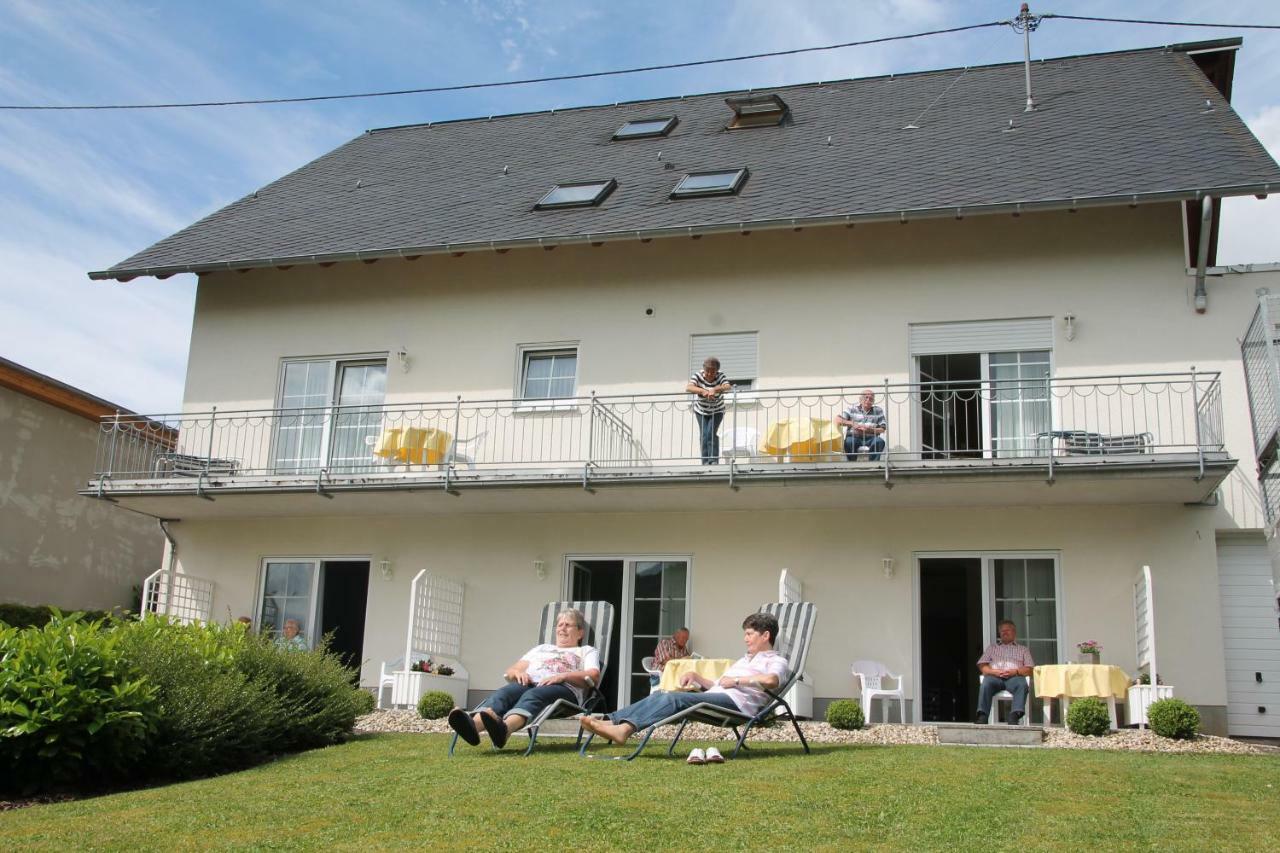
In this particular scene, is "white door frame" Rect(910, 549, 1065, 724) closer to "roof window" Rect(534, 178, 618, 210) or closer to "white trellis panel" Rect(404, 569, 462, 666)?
"white trellis panel" Rect(404, 569, 462, 666)

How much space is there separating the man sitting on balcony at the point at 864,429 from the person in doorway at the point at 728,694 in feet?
11.8

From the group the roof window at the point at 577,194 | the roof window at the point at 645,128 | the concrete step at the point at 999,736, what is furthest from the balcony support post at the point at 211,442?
the concrete step at the point at 999,736

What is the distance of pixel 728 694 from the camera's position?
8.02 meters

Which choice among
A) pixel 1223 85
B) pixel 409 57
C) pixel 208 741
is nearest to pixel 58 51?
pixel 409 57

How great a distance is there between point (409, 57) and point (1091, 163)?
7.17 meters

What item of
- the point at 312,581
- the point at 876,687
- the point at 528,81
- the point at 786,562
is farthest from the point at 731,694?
the point at 528,81

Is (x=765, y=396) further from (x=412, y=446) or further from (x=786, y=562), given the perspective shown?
(x=412, y=446)

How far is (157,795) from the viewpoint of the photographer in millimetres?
6941

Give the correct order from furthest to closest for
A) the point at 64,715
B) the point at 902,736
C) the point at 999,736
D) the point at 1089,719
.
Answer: the point at 902,736, the point at 1089,719, the point at 999,736, the point at 64,715

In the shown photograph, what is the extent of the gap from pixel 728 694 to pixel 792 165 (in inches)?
327

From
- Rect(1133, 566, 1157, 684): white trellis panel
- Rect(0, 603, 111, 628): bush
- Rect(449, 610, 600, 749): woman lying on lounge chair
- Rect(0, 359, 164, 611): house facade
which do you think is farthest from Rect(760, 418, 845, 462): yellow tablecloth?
Rect(0, 359, 164, 611): house facade

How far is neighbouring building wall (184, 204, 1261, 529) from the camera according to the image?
12289 mm

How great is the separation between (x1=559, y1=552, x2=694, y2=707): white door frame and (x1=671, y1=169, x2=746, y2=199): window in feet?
13.5

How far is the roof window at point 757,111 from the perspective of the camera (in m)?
16.5
